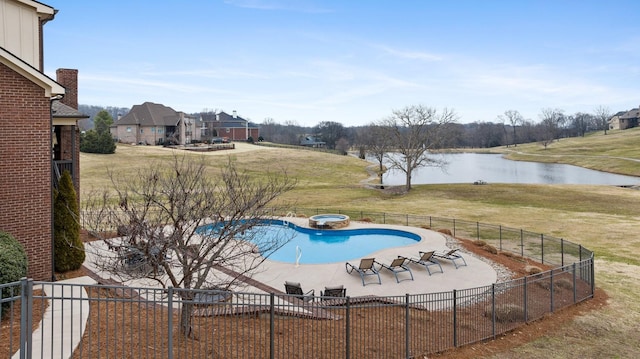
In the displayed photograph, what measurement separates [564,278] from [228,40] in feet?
114

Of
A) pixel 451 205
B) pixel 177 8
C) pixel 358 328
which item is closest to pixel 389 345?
pixel 358 328

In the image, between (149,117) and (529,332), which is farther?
(149,117)

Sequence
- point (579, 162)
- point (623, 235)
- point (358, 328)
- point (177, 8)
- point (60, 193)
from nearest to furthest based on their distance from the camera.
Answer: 1. point (358, 328)
2. point (60, 193)
3. point (623, 235)
4. point (177, 8)
5. point (579, 162)

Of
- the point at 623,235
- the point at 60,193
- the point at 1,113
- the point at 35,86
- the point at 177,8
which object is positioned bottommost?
the point at 623,235

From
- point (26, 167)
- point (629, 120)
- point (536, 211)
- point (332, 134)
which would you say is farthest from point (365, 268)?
point (629, 120)

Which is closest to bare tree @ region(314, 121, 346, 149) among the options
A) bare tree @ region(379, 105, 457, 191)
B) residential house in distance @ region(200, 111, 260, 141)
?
residential house in distance @ region(200, 111, 260, 141)

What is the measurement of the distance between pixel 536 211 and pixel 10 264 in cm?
3577

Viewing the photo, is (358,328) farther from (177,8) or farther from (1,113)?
(177,8)

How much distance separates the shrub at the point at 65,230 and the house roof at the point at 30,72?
3565mm

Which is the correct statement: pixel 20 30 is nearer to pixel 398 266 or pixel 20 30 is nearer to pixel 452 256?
pixel 398 266

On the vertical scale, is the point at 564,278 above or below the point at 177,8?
below

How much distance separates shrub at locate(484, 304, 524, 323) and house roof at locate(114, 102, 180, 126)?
8528cm

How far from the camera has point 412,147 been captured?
55500 mm

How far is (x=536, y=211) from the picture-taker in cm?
3591
